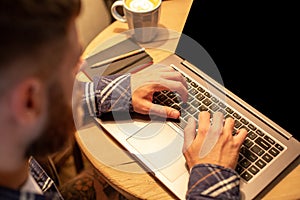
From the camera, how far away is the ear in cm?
53

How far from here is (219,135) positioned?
2.81 feet

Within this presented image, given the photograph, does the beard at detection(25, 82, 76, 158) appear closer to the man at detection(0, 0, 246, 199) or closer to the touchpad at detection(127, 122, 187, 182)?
the man at detection(0, 0, 246, 199)

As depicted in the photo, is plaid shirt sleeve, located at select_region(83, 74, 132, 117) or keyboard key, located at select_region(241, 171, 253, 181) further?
plaid shirt sleeve, located at select_region(83, 74, 132, 117)

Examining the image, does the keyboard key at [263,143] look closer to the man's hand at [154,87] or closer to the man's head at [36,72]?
the man's hand at [154,87]

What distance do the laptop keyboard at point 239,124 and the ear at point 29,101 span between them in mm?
399

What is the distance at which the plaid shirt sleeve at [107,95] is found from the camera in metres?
0.92

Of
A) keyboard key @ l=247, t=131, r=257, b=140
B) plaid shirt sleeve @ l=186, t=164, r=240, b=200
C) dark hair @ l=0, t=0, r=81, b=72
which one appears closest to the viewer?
dark hair @ l=0, t=0, r=81, b=72

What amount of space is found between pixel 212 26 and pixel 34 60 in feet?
1.74

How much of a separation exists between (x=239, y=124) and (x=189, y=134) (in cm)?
12

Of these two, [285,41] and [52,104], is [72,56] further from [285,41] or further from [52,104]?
[285,41]

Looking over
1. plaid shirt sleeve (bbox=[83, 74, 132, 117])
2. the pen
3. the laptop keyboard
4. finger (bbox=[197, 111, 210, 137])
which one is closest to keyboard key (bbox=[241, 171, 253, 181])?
the laptop keyboard

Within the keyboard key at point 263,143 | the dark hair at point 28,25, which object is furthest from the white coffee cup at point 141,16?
the dark hair at point 28,25

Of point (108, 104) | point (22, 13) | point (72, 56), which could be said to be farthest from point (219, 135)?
point (22, 13)

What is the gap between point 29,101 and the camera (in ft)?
1.79
